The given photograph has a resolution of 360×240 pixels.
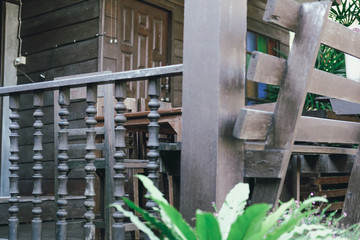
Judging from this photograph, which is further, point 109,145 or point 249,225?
point 109,145

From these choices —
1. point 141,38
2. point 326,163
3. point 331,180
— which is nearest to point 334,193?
point 331,180

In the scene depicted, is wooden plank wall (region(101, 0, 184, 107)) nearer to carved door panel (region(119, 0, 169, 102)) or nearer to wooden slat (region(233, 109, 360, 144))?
carved door panel (region(119, 0, 169, 102))

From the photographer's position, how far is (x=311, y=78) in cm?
200

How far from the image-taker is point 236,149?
2.06 meters

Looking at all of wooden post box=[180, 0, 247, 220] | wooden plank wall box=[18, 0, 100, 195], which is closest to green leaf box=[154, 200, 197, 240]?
wooden post box=[180, 0, 247, 220]

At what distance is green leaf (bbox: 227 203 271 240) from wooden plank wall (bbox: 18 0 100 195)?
3841 millimetres

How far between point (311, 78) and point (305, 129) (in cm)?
25

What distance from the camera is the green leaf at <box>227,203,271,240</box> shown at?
1.41 meters

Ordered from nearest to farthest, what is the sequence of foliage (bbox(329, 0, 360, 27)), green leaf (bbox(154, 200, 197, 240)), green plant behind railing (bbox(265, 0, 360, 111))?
green leaf (bbox(154, 200, 197, 240)) < green plant behind railing (bbox(265, 0, 360, 111)) < foliage (bbox(329, 0, 360, 27))

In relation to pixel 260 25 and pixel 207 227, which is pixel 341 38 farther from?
pixel 260 25

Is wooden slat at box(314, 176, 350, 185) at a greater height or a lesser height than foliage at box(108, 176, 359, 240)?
lesser

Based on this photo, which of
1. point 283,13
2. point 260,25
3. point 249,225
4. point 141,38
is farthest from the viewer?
point 260,25

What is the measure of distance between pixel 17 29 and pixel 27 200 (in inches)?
88.2

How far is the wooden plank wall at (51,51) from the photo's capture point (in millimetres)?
5223
